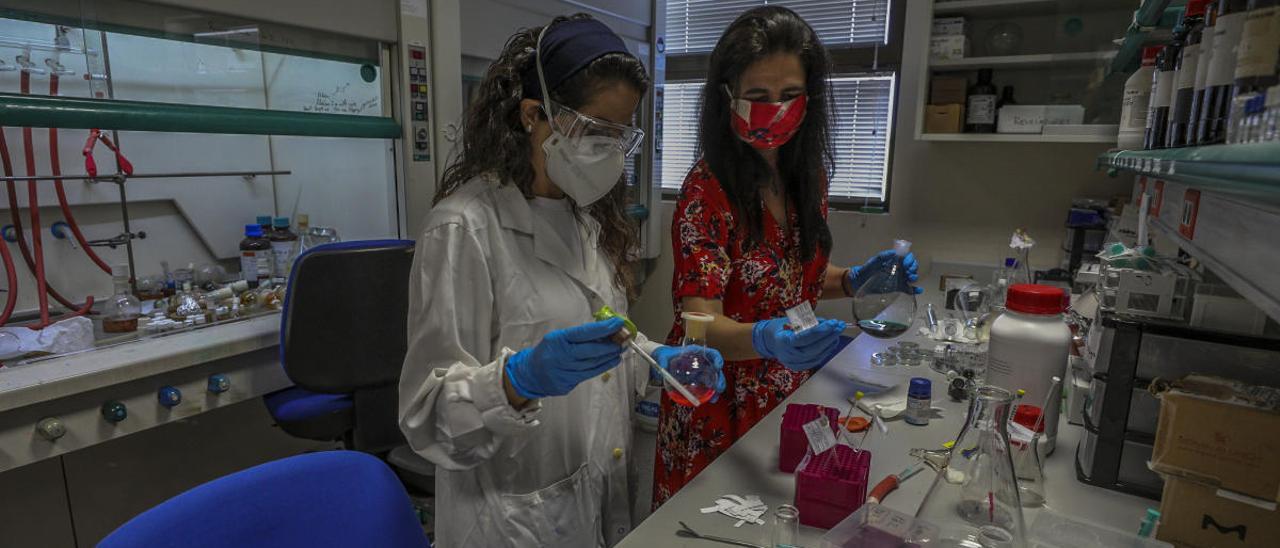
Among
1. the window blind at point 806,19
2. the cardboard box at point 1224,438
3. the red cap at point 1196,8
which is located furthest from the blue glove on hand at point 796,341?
the window blind at point 806,19

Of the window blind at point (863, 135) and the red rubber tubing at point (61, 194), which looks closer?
the red rubber tubing at point (61, 194)

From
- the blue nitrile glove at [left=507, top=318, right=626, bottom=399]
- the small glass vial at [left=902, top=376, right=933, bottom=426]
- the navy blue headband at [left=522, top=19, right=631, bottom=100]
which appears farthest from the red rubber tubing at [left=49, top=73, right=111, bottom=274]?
the small glass vial at [left=902, top=376, right=933, bottom=426]

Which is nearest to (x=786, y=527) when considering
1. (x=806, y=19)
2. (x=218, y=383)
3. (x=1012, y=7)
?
(x=218, y=383)

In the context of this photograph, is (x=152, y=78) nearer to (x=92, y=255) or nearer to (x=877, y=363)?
(x=92, y=255)

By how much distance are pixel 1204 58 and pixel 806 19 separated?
294 centimetres

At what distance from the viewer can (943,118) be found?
9.38 ft

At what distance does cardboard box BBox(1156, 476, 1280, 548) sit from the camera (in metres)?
0.83

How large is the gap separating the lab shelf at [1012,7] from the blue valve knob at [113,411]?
10.2 ft

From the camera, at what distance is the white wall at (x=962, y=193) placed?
9.70 feet

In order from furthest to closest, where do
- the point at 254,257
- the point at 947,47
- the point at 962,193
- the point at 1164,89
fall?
the point at 962,193
the point at 947,47
the point at 254,257
the point at 1164,89

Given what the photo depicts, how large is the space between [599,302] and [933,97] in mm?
2281

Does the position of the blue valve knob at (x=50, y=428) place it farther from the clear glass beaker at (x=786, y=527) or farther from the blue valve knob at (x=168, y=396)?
the clear glass beaker at (x=786, y=527)

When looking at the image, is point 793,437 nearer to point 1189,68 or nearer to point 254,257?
point 1189,68

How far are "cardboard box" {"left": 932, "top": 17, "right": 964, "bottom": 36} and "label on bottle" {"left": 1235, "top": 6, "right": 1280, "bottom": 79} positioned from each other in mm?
2376
